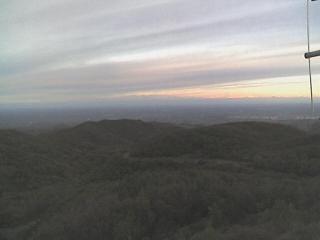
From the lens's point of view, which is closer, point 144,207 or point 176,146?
point 144,207

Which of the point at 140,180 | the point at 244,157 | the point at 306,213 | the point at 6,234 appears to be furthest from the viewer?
the point at 244,157

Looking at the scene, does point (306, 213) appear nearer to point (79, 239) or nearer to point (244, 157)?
point (79, 239)

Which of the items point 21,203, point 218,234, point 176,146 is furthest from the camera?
point 176,146

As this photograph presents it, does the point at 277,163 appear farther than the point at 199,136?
No

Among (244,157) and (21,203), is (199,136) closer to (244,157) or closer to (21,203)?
(244,157)

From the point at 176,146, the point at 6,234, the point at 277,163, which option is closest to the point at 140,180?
the point at 6,234

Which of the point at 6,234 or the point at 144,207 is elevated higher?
the point at 144,207

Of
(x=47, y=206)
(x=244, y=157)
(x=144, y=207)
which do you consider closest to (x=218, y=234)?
(x=144, y=207)

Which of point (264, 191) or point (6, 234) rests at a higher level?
point (264, 191)

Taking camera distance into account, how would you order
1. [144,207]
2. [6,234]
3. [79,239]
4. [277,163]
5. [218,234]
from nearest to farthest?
[218,234] → [79,239] → [144,207] → [6,234] → [277,163]
